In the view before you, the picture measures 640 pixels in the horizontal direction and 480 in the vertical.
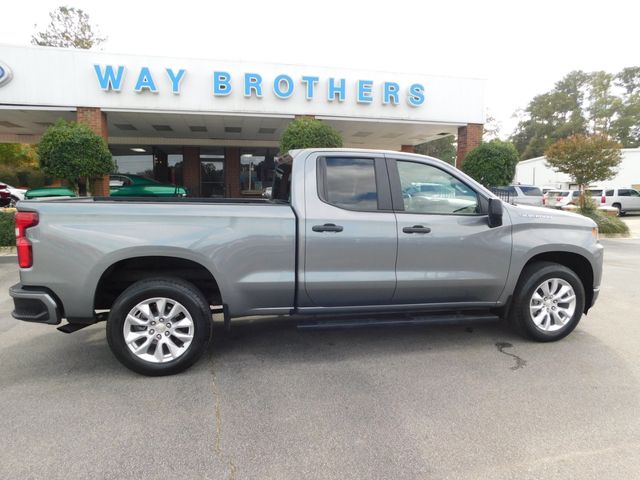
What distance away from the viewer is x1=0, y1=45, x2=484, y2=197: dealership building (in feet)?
40.0

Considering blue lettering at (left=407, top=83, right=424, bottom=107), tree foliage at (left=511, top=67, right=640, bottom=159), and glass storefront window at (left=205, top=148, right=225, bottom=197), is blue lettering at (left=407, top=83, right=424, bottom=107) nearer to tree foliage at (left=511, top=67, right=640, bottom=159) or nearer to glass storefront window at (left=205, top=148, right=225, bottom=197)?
glass storefront window at (left=205, top=148, right=225, bottom=197)

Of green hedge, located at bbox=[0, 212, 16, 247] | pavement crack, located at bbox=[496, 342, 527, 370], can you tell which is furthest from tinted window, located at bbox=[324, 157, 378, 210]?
green hedge, located at bbox=[0, 212, 16, 247]

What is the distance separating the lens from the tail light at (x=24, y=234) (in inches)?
132

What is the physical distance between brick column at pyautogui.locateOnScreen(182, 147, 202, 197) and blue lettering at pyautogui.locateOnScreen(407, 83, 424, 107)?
1136cm

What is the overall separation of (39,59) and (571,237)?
13.8 meters

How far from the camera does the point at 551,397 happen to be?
10.7 feet

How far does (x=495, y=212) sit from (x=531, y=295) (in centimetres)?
96

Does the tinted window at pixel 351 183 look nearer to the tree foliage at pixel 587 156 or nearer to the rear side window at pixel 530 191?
the tree foliage at pixel 587 156

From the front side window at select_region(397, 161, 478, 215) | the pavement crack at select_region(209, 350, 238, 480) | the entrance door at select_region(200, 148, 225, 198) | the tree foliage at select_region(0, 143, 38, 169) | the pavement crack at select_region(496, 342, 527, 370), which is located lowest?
the pavement crack at select_region(209, 350, 238, 480)

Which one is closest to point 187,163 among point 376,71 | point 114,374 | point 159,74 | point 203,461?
point 159,74

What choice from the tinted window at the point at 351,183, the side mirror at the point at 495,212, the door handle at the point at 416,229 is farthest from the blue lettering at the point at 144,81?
the side mirror at the point at 495,212

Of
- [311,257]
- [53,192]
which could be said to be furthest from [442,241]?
[53,192]

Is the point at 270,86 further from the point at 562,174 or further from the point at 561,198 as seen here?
the point at 562,174

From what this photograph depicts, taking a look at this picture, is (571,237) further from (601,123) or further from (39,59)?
(601,123)
